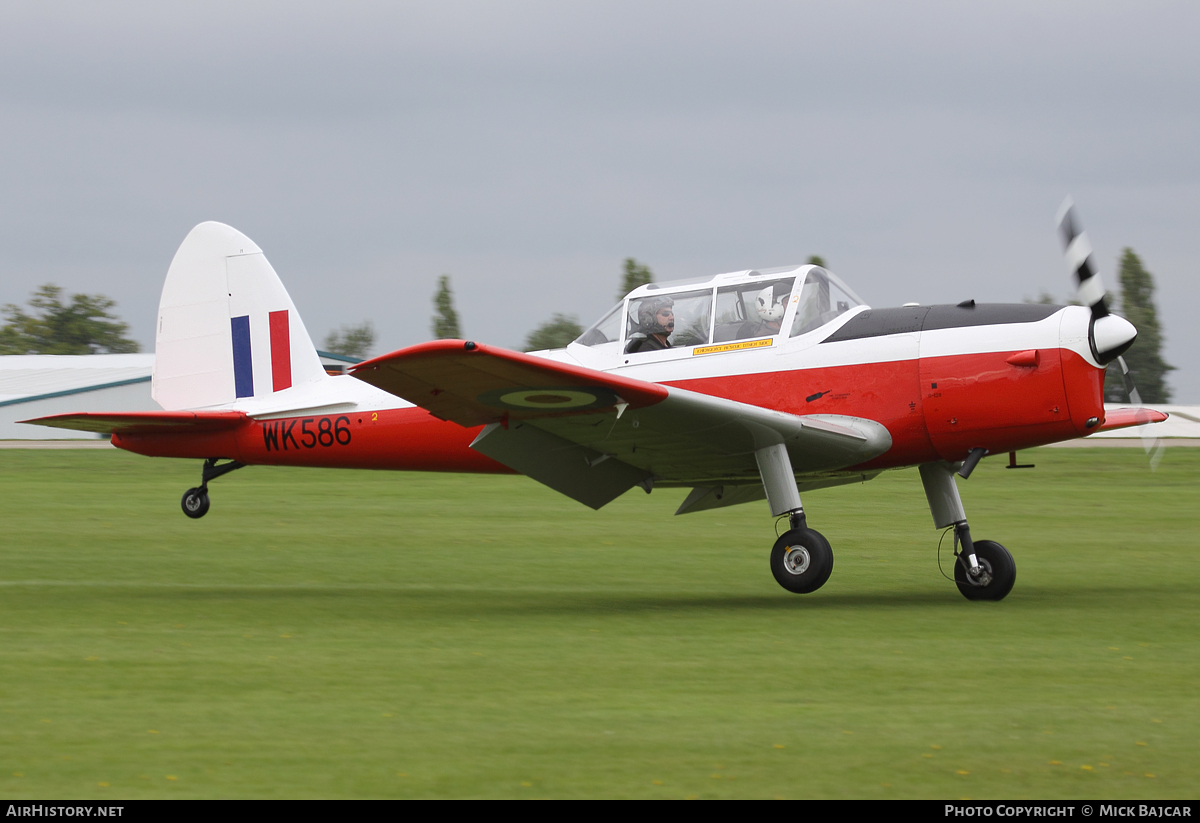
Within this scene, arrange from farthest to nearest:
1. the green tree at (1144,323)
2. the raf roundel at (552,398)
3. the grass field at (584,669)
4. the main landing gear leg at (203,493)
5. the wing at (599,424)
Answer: the green tree at (1144,323) → the main landing gear leg at (203,493) → the raf roundel at (552,398) → the wing at (599,424) → the grass field at (584,669)

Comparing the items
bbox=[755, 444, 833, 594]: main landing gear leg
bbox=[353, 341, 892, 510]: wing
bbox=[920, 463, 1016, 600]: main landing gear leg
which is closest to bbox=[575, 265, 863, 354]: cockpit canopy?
bbox=[353, 341, 892, 510]: wing

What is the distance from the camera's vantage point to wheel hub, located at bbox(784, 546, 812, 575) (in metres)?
9.77

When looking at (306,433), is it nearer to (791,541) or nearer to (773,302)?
(773,302)

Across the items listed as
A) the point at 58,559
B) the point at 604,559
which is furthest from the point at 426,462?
the point at 58,559

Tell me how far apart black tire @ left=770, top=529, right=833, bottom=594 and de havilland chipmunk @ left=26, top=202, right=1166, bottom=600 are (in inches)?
0.6

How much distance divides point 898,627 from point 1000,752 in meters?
3.46

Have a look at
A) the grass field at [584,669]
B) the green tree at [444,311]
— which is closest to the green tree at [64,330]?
the green tree at [444,311]

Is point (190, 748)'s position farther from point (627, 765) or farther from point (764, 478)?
point (764, 478)

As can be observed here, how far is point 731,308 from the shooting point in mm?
10695

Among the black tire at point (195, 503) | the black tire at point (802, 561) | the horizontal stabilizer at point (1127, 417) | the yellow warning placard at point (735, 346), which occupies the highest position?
the yellow warning placard at point (735, 346)

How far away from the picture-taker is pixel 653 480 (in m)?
11.4

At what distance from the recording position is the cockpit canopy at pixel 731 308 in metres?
10.5

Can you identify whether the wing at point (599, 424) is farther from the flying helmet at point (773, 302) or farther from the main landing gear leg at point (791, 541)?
the flying helmet at point (773, 302)

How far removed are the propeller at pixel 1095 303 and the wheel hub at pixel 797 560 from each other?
8.75 ft
